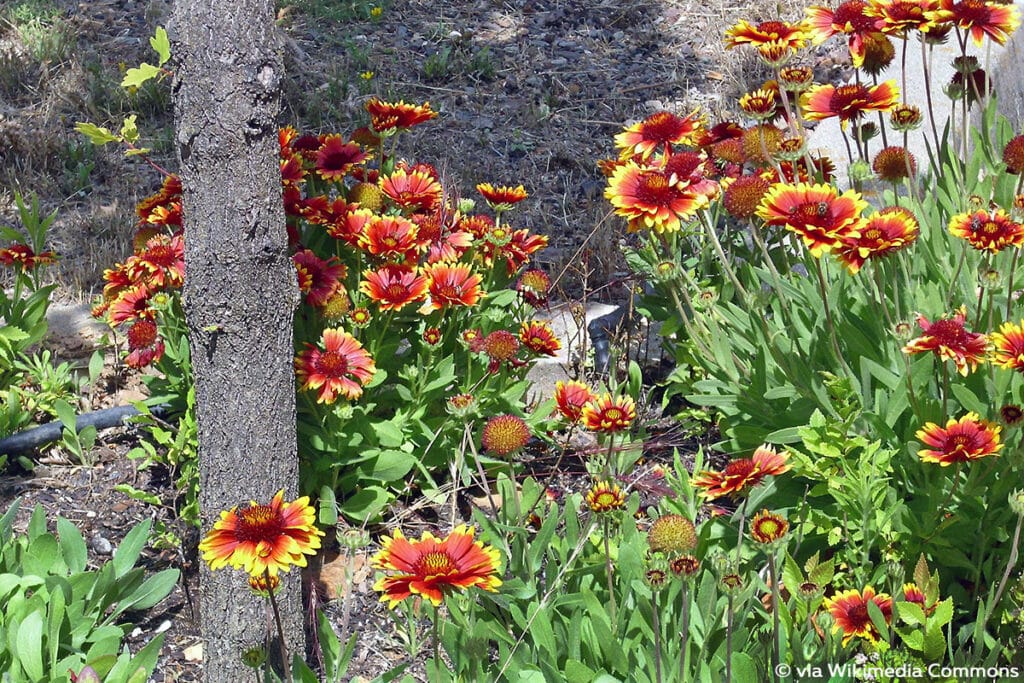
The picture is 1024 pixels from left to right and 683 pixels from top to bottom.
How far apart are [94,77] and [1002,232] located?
14.3 ft

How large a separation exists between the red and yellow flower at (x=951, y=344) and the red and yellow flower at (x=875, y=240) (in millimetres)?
146

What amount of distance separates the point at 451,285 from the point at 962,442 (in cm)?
123

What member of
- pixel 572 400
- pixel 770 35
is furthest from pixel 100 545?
pixel 770 35

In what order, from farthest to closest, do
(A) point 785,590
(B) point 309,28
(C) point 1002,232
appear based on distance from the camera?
1. (B) point 309,28
2. (A) point 785,590
3. (C) point 1002,232

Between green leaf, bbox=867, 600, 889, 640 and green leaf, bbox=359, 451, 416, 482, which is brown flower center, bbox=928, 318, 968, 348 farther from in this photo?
green leaf, bbox=359, 451, 416, 482

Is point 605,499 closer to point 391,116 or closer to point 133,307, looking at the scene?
point 391,116

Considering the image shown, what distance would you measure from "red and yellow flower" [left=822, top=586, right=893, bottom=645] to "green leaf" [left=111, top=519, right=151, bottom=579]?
1482mm

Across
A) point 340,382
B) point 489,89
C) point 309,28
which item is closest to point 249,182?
point 340,382

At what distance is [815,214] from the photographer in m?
2.05

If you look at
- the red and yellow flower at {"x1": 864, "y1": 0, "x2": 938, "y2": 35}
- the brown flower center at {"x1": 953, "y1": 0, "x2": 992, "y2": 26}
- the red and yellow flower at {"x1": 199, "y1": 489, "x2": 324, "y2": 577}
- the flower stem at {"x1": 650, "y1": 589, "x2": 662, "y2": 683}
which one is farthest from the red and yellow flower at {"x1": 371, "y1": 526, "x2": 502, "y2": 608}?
the brown flower center at {"x1": 953, "y1": 0, "x2": 992, "y2": 26}

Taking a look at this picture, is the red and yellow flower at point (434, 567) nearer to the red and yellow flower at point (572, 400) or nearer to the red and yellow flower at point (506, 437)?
the red and yellow flower at point (506, 437)

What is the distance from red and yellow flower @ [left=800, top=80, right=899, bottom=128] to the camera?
244cm

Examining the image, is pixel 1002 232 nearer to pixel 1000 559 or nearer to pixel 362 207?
pixel 1000 559

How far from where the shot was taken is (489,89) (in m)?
5.31
